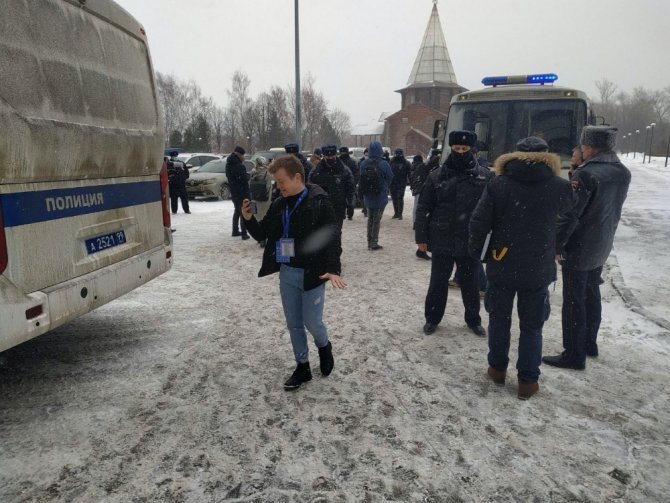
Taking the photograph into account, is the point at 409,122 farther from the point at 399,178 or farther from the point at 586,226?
the point at 586,226

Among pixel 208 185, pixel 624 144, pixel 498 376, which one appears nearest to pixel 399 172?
pixel 208 185

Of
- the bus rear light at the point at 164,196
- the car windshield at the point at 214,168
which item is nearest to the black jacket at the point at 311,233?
the bus rear light at the point at 164,196

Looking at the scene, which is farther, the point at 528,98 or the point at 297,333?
the point at 528,98

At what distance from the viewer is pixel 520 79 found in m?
8.92

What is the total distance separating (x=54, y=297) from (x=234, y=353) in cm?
168

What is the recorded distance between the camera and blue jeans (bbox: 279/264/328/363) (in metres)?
3.68

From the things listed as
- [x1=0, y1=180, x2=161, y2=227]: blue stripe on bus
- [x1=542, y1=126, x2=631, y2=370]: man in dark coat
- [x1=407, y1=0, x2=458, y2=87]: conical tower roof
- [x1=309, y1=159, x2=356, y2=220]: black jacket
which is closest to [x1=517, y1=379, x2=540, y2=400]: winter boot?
[x1=542, y1=126, x2=631, y2=370]: man in dark coat

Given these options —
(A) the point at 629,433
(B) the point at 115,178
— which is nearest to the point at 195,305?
(B) the point at 115,178

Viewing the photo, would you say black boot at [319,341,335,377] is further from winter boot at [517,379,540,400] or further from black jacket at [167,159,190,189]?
black jacket at [167,159,190,189]

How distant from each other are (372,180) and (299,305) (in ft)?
17.6

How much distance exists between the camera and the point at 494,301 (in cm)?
375

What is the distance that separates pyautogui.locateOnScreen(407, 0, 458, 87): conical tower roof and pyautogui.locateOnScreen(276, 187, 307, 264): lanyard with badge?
2754 inches

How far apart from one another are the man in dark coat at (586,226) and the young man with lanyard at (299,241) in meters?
1.94

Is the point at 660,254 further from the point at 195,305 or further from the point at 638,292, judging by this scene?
the point at 195,305
